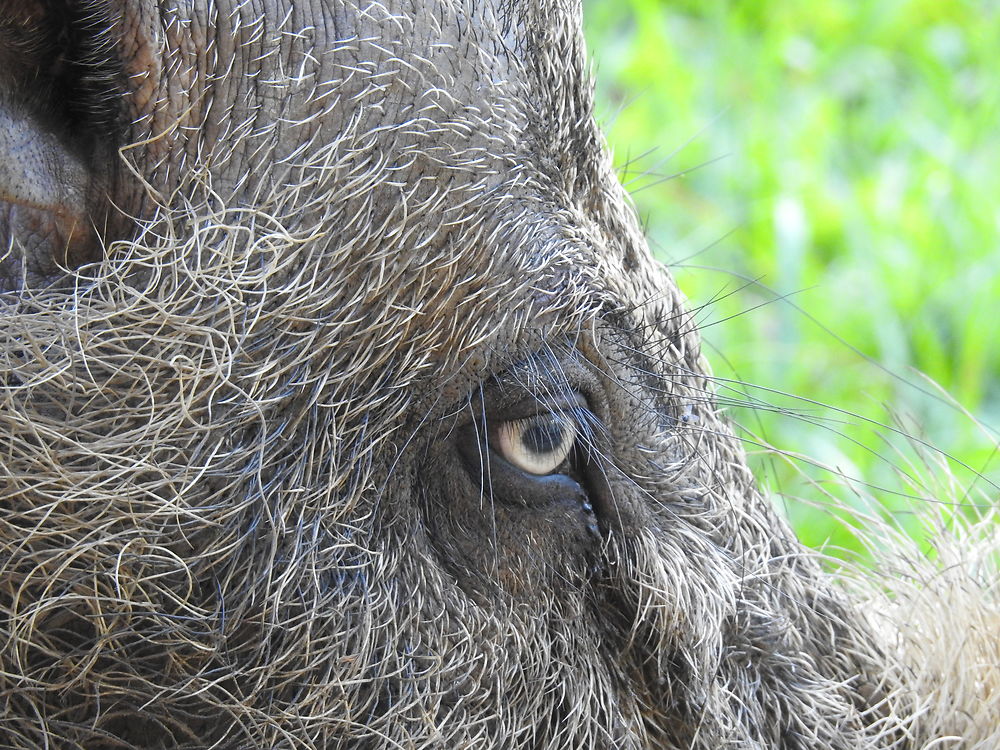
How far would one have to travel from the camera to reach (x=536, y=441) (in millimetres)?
1594

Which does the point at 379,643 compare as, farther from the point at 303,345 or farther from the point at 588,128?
the point at 588,128

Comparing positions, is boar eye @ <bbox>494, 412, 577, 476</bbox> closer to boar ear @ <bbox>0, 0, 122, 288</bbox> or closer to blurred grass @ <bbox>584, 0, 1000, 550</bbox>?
boar ear @ <bbox>0, 0, 122, 288</bbox>

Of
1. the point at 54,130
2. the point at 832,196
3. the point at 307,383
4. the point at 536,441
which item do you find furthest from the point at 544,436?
the point at 832,196

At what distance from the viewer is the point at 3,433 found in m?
1.33

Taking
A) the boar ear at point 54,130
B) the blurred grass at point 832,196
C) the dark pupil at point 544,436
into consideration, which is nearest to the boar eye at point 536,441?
the dark pupil at point 544,436

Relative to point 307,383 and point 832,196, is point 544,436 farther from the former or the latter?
point 832,196

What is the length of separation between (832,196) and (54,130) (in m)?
3.60

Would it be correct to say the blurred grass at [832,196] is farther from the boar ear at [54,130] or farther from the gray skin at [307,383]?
the boar ear at [54,130]

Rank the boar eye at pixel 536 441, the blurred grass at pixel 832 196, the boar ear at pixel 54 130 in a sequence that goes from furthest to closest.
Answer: the blurred grass at pixel 832 196 → the boar eye at pixel 536 441 → the boar ear at pixel 54 130

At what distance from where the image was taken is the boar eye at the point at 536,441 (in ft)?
5.18

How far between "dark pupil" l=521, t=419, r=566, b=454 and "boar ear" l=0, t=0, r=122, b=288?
559mm

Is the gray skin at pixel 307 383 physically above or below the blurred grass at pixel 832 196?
below

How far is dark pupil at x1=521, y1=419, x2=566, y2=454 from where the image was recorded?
5.21 feet

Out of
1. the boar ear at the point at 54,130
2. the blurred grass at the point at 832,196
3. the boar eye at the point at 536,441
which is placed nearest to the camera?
the boar ear at the point at 54,130
